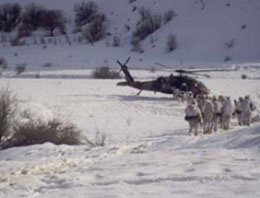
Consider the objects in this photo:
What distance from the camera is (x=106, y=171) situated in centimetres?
1181

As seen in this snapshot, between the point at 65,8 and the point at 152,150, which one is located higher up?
the point at 65,8

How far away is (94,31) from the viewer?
2576 inches

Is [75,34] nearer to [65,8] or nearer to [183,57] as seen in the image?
Result: [65,8]

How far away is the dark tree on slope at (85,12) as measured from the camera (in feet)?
239

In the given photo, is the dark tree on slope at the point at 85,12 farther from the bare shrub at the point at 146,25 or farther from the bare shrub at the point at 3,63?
the bare shrub at the point at 3,63

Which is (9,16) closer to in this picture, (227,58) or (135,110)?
(227,58)

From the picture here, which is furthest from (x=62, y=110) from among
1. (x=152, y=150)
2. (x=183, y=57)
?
(x=183, y=57)

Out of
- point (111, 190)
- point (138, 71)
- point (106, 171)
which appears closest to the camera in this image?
point (111, 190)

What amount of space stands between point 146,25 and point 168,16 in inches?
84.4

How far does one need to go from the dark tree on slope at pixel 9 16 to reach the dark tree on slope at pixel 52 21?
11.7 ft

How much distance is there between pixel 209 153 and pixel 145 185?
3.31 metres

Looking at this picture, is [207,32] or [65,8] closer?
[207,32]

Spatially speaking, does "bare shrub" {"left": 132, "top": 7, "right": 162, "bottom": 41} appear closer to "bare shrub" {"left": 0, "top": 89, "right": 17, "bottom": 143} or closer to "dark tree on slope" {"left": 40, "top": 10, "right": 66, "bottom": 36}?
"dark tree on slope" {"left": 40, "top": 10, "right": 66, "bottom": 36}

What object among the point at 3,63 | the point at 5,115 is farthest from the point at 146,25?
the point at 5,115
